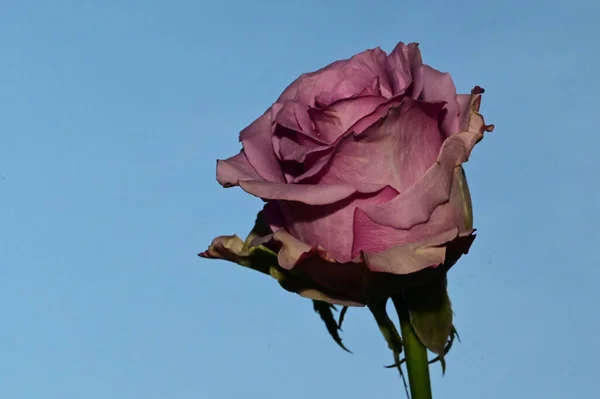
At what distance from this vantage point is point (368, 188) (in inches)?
36.7

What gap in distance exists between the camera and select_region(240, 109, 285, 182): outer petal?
103cm

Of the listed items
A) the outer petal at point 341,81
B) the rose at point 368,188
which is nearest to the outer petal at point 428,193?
the rose at point 368,188

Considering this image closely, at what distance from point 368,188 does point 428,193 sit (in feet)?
0.20

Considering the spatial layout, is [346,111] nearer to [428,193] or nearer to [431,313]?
[428,193]

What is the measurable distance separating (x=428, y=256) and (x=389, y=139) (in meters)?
0.13

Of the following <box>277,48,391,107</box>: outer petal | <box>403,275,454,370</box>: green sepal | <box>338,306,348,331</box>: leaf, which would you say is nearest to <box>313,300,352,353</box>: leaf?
<box>338,306,348,331</box>: leaf

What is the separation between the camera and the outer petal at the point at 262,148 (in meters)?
1.03

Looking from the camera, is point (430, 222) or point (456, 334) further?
point (456, 334)

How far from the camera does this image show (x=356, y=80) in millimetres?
1034

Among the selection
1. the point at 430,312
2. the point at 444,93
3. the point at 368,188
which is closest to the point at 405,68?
the point at 444,93

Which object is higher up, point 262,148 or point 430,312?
point 262,148

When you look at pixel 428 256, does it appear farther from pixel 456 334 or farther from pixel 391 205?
pixel 456 334

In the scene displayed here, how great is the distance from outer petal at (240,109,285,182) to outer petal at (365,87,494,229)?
5.9 inches

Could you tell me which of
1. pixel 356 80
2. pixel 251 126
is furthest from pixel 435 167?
pixel 251 126
